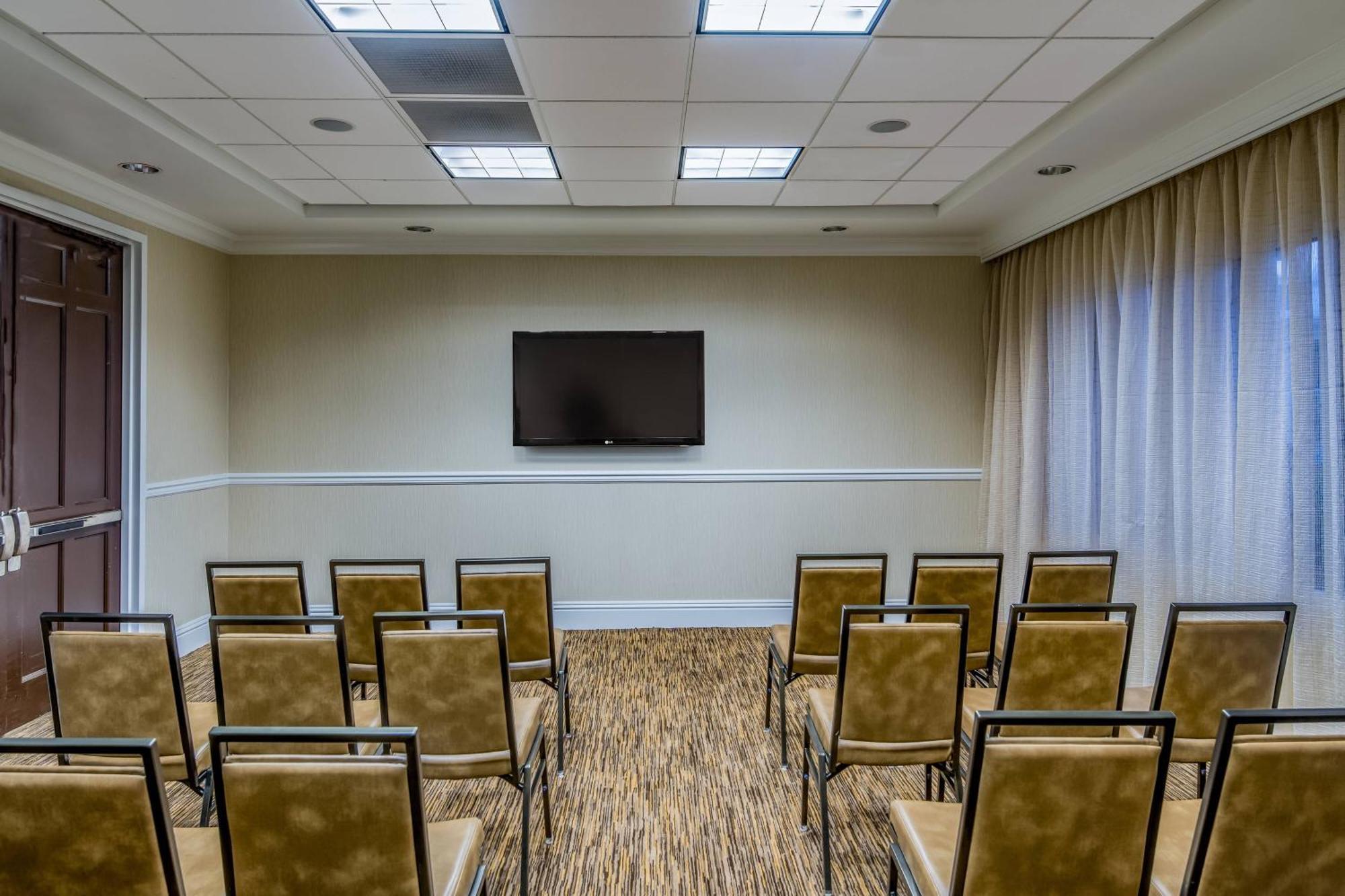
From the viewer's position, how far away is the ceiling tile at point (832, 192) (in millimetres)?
4121

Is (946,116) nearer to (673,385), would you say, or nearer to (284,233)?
(673,385)

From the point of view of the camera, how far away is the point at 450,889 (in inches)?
63.9

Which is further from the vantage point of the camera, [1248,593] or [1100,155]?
[1100,155]

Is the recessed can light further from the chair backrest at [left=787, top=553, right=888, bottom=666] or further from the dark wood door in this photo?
the chair backrest at [left=787, top=553, right=888, bottom=666]

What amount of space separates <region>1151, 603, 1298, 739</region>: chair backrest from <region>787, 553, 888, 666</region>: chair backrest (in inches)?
41.6

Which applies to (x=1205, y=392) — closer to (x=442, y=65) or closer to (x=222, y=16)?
(x=442, y=65)

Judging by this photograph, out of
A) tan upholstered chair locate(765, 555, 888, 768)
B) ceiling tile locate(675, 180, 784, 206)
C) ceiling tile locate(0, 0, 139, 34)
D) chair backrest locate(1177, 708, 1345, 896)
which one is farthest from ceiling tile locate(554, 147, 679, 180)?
chair backrest locate(1177, 708, 1345, 896)

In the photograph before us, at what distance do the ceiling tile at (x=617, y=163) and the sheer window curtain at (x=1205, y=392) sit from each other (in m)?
2.51

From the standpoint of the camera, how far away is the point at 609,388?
17.4 feet

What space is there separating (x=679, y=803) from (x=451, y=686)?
1192 millimetres

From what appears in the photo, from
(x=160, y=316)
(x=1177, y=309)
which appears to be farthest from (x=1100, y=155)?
(x=160, y=316)

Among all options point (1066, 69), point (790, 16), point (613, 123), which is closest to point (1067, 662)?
point (1066, 69)

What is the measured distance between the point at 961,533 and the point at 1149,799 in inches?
166

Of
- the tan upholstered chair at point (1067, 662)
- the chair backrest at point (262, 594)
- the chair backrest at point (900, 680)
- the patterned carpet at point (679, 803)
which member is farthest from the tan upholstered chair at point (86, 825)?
the tan upholstered chair at point (1067, 662)
